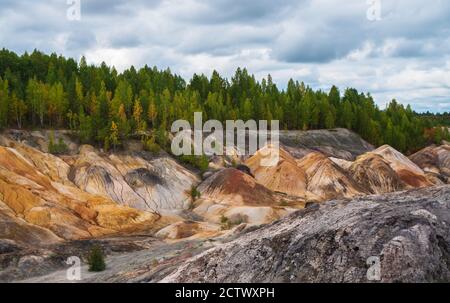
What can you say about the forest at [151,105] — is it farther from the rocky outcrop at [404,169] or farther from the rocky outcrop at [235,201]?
the rocky outcrop at [404,169]

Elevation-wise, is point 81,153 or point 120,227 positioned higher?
point 81,153

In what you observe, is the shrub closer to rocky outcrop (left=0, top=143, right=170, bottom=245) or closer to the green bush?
the green bush

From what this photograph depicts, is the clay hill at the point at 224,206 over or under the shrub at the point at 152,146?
under

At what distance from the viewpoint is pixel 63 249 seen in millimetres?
45594

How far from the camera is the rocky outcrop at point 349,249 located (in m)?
19.0
